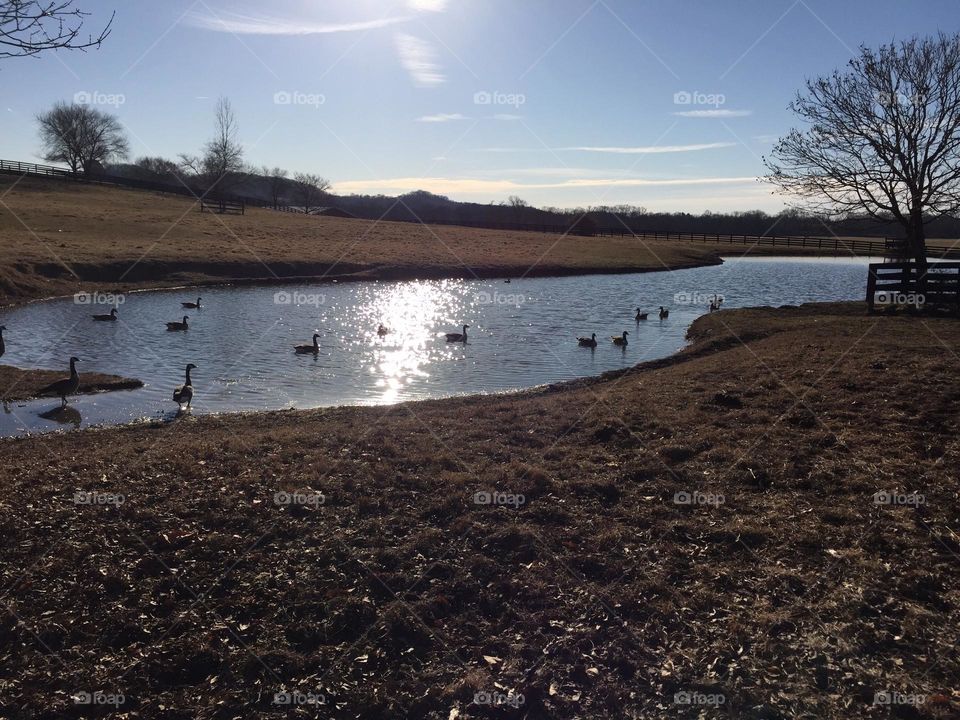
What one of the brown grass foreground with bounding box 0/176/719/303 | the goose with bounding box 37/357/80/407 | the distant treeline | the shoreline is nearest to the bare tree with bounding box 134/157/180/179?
the distant treeline

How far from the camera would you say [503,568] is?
6.96 metres

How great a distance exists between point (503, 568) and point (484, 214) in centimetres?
14434

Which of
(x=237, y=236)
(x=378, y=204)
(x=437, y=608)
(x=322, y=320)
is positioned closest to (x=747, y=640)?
(x=437, y=608)

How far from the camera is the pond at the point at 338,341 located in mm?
16672

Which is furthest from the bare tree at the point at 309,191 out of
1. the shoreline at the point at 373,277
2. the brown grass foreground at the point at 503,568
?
the brown grass foreground at the point at 503,568

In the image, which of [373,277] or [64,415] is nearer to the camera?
[64,415]

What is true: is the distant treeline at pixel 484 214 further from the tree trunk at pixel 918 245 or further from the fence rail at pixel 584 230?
the tree trunk at pixel 918 245

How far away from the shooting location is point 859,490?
8.25 m

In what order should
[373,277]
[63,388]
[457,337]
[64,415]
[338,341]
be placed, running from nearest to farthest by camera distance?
[64,415] < [63,388] < [338,341] < [457,337] < [373,277]

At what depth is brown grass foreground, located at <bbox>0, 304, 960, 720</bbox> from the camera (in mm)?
5277

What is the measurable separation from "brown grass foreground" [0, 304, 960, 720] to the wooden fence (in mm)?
15869

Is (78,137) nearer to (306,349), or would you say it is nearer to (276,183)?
(276,183)

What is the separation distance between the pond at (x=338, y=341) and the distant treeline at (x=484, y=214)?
66.1 metres

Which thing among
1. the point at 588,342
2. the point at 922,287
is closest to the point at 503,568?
the point at 588,342
